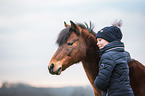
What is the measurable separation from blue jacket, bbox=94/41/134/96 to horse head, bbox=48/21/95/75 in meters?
→ 0.91

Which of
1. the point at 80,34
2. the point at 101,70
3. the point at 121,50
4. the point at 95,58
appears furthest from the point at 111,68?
the point at 80,34

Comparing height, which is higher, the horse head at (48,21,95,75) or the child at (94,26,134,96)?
the horse head at (48,21,95,75)

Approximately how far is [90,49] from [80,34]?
0.40m

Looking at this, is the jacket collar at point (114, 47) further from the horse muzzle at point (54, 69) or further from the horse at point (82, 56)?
the horse muzzle at point (54, 69)

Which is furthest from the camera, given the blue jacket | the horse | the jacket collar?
the horse

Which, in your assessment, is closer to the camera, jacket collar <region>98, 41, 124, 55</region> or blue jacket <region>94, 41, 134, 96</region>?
blue jacket <region>94, 41, 134, 96</region>

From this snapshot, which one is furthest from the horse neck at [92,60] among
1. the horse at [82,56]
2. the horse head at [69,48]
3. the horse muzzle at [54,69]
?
the horse muzzle at [54,69]

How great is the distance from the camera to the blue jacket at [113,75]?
2906 millimetres

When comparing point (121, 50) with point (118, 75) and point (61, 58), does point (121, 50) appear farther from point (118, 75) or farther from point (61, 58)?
point (61, 58)

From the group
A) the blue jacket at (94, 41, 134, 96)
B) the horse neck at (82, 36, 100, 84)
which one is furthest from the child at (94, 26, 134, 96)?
the horse neck at (82, 36, 100, 84)

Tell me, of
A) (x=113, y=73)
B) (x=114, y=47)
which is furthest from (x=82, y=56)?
(x=113, y=73)

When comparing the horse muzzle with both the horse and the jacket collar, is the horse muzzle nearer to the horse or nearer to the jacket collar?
the horse

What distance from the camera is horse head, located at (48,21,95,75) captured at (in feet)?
11.9

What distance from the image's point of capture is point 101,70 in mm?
2926
